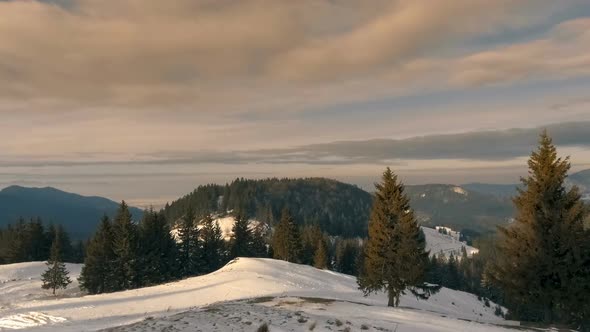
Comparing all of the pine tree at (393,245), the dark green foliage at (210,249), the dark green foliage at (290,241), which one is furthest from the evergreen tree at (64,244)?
the pine tree at (393,245)

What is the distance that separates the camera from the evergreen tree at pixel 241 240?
8225 centimetres

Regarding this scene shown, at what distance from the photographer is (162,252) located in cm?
6253

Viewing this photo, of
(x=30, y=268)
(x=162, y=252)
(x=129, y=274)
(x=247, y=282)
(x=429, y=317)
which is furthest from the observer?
(x=30, y=268)

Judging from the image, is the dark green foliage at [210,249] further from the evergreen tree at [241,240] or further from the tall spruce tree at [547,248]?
the tall spruce tree at [547,248]

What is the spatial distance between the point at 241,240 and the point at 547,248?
64.1 metres

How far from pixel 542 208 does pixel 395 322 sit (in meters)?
13.4

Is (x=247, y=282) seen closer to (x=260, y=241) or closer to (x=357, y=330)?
(x=357, y=330)

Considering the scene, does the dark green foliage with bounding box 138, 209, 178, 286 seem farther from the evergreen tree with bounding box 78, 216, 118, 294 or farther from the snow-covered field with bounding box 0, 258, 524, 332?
the snow-covered field with bounding box 0, 258, 524, 332

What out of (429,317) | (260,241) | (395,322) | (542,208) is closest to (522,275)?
(542,208)

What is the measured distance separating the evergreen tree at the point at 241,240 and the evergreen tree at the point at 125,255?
28.1 metres

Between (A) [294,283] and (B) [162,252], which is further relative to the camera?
(B) [162,252]

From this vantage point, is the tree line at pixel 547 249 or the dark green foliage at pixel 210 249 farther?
the dark green foliage at pixel 210 249

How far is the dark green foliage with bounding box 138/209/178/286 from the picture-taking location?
56.6 m

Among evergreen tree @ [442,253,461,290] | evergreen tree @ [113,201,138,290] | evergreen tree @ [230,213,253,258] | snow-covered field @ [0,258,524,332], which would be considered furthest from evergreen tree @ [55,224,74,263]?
evergreen tree @ [442,253,461,290]
